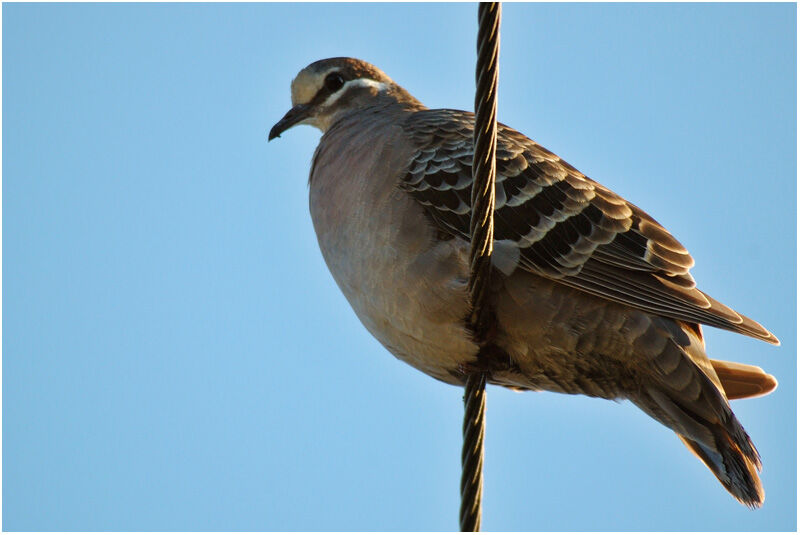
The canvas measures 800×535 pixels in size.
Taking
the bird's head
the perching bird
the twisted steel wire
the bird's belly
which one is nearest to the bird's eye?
the bird's head

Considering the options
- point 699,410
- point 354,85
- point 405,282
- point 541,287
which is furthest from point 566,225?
point 354,85

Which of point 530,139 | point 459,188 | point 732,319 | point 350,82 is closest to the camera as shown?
point 732,319

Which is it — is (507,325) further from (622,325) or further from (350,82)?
(350,82)

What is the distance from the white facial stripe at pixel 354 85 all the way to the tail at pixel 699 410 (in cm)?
269

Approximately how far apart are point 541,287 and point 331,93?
2.48 meters

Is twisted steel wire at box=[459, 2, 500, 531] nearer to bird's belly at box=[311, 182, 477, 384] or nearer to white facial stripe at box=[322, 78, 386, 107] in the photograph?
bird's belly at box=[311, 182, 477, 384]

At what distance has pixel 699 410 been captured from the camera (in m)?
4.60

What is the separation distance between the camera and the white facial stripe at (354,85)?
6.38 m

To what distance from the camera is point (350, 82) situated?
21.0 ft

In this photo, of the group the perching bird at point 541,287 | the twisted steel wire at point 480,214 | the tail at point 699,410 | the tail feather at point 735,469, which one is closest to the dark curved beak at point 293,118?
the perching bird at point 541,287

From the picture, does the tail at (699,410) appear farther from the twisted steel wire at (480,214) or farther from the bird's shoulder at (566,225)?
the twisted steel wire at (480,214)

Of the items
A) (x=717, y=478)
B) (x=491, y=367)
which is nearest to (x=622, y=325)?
(x=491, y=367)

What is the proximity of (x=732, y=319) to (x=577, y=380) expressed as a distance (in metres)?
0.77

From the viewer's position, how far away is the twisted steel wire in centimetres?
316
